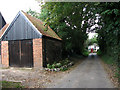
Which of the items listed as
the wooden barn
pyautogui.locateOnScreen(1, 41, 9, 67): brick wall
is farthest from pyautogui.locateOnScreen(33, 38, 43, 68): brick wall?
pyautogui.locateOnScreen(1, 41, 9, 67): brick wall

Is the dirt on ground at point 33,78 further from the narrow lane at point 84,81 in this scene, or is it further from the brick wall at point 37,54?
the brick wall at point 37,54

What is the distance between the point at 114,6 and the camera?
6.05 meters

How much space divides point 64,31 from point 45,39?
5.64 meters

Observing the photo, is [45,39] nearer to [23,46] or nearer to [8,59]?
[23,46]

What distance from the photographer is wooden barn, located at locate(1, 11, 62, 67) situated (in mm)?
9336

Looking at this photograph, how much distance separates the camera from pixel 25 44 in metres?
10.0

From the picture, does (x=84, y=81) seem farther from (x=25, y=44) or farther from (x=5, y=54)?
(x=5, y=54)

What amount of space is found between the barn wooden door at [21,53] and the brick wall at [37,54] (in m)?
0.52

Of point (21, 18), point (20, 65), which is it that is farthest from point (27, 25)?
point (20, 65)

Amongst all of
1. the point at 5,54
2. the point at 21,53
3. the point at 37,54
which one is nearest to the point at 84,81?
the point at 37,54

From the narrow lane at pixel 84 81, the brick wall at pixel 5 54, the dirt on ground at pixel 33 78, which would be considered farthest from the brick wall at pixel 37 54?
the brick wall at pixel 5 54

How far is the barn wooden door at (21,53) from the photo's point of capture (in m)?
9.77

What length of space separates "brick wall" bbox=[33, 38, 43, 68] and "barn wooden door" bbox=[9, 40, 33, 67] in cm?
52

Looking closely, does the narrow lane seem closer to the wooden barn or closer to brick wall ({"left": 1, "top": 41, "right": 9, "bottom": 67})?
the wooden barn
